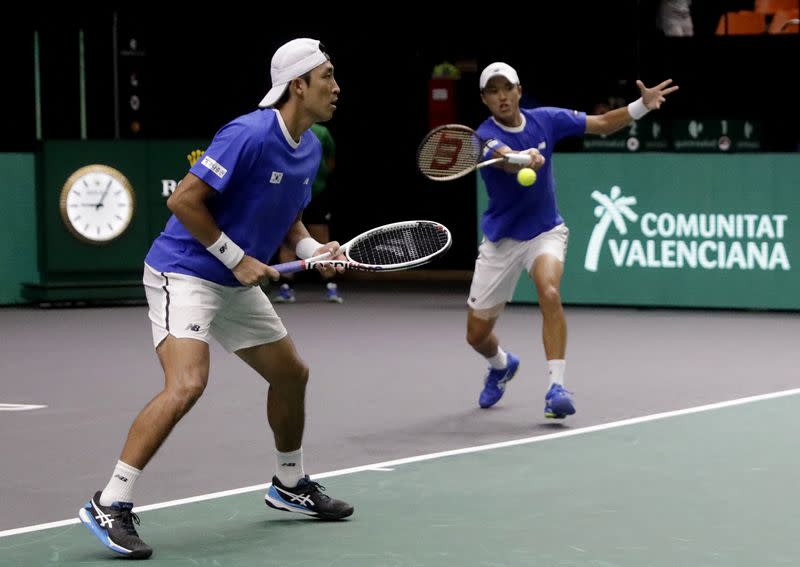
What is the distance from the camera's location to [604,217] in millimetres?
15492

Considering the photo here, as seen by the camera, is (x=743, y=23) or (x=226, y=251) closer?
(x=226, y=251)

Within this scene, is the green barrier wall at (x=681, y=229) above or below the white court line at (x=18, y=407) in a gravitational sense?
above

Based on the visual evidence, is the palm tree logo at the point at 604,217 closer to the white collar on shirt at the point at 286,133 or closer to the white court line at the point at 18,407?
the white court line at the point at 18,407

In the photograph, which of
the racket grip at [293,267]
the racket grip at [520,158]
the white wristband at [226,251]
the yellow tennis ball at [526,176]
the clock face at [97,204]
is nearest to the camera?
the white wristband at [226,251]

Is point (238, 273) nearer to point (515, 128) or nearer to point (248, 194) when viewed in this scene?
point (248, 194)

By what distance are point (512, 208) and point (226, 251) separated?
12.0 feet

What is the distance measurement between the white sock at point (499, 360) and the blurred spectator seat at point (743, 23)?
9.67 metres

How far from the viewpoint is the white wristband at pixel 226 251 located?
6.46 metres

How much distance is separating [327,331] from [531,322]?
173cm

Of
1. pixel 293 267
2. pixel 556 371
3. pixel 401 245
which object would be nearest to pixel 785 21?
pixel 556 371

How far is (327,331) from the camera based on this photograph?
14.1m

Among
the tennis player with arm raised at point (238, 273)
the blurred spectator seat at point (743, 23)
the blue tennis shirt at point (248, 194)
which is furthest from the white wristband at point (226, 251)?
the blurred spectator seat at point (743, 23)

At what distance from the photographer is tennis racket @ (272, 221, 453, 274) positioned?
694cm

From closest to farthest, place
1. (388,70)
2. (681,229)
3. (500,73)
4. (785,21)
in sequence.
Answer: (500,73) → (681,229) → (785,21) → (388,70)
